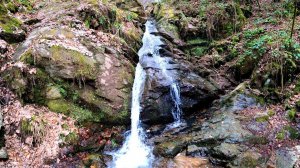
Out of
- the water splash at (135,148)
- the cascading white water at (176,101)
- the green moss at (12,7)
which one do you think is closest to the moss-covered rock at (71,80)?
the water splash at (135,148)

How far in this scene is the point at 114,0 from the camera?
1884 cm

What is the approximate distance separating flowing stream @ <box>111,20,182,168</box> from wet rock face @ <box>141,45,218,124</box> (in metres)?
0.16

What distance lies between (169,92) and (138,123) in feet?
5.89

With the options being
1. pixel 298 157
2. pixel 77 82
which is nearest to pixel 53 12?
pixel 77 82

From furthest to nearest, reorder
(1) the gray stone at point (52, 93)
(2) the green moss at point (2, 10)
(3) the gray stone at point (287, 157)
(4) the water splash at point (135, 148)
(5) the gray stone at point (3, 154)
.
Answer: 1. (2) the green moss at point (2, 10)
2. (1) the gray stone at point (52, 93)
3. (4) the water splash at point (135, 148)
4. (5) the gray stone at point (3, 154)
5. (3) the gray stone at point (287, 157)

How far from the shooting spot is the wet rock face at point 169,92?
1025 cm

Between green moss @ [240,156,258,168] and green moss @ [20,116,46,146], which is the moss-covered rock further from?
green moss @ [240,156,258,168]

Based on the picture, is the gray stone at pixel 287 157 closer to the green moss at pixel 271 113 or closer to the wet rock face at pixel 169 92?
the green moss at pixel 271 113

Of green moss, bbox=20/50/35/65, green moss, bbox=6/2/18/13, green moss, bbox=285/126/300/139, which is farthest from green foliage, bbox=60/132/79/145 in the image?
Answer: green moss, bbox=6/2/18/13

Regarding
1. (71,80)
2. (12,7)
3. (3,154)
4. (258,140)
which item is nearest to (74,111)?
(71,80)

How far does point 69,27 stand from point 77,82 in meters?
2.96

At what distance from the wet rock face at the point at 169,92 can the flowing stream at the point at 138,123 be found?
0.16 metres

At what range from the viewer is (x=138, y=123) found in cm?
1003

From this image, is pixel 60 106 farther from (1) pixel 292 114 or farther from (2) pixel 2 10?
(1) pixel 292 114
